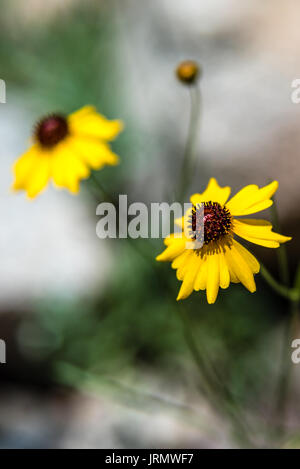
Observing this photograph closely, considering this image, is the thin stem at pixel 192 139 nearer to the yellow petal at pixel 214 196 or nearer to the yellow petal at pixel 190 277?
the yellow petal at pixel 214 196

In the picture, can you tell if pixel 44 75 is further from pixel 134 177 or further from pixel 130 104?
pixel 134 177

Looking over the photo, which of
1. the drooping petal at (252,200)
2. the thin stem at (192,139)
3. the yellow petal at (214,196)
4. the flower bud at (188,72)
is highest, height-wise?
the thin stem at (192,139)

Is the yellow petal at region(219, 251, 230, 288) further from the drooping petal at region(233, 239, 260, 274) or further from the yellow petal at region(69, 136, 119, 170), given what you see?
the yellow petal at region(69, 136, 119, 170)

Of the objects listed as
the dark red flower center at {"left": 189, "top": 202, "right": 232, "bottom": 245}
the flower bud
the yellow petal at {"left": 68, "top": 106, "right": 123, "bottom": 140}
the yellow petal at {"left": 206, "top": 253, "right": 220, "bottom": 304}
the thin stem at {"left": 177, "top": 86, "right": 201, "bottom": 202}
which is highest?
the thin stem at {"left": 177, "top": 86, "right": 201, "bottom": 202}

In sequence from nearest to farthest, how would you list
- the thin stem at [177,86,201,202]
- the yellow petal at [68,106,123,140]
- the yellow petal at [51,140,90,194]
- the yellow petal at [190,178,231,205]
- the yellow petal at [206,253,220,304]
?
the yellow petal at [206,253,220,304] < the yellow petal at [190,178,231,205] < the yellow petal at [51,140,90,194] < the yellow petal at [68,106,123,140] < the thin stem at [177,86,201,202]

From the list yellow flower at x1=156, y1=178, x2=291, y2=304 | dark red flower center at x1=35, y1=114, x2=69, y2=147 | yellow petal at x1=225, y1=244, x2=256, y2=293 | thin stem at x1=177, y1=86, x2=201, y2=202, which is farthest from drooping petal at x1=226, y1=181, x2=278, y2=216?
thin stem at x1=177, y1=86, x2=201, y2=202

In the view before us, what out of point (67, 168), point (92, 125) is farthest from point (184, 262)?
point (92, 125)

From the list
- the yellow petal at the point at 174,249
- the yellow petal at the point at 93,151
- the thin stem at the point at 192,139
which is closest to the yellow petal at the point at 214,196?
the yellow petal at the point at 174,249
